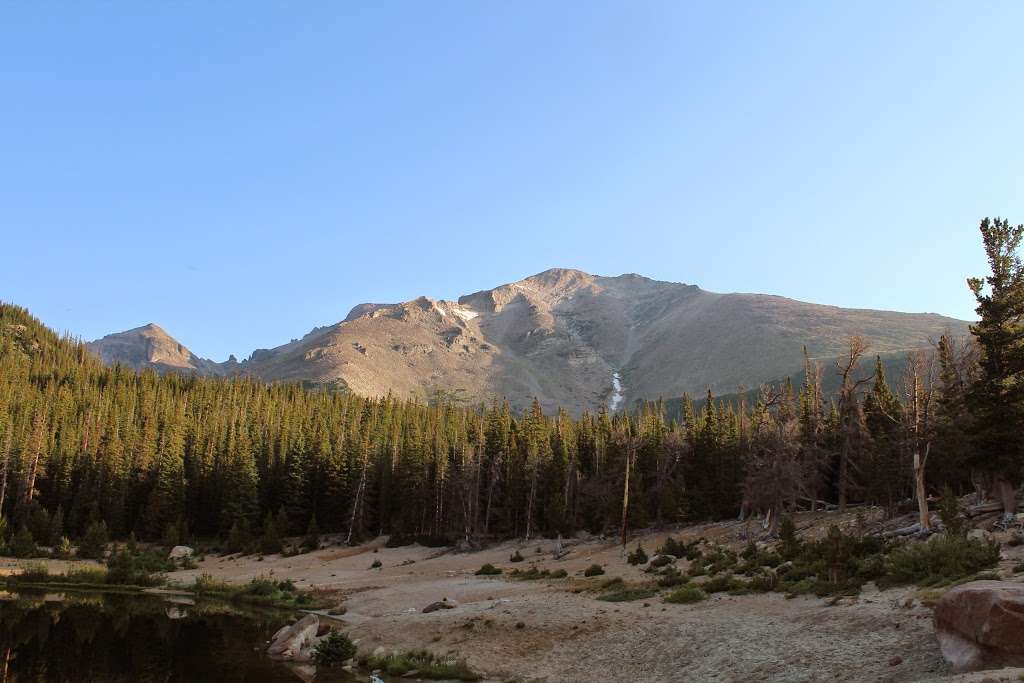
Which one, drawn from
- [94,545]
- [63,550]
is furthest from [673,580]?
[63,550]

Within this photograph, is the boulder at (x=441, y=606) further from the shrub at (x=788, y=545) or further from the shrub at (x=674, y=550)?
the shrub at (x=674, y=550)

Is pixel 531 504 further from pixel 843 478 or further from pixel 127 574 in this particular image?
pixel 127 574

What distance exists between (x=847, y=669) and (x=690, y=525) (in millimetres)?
61373

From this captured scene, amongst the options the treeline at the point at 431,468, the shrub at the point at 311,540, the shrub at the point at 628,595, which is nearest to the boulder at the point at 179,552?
the treeline at the point at 431,468

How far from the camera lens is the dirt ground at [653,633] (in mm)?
18750

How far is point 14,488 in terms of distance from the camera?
91000 millimetres

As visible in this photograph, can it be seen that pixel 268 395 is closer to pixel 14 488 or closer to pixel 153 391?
pixel 153 391

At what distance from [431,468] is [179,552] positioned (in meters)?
34.1

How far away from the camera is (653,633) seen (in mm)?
26266

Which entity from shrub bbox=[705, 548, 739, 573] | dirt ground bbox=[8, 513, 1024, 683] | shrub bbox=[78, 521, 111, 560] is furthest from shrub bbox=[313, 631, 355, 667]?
shrub bbox=[78, 521, 111, 560]

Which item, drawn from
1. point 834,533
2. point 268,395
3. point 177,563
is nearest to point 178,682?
point 834,533

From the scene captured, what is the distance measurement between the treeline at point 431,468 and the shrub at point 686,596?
1106 inches

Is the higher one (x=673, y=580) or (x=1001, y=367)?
(x=1001, y=367)

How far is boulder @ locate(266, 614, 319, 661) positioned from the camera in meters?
30.1
